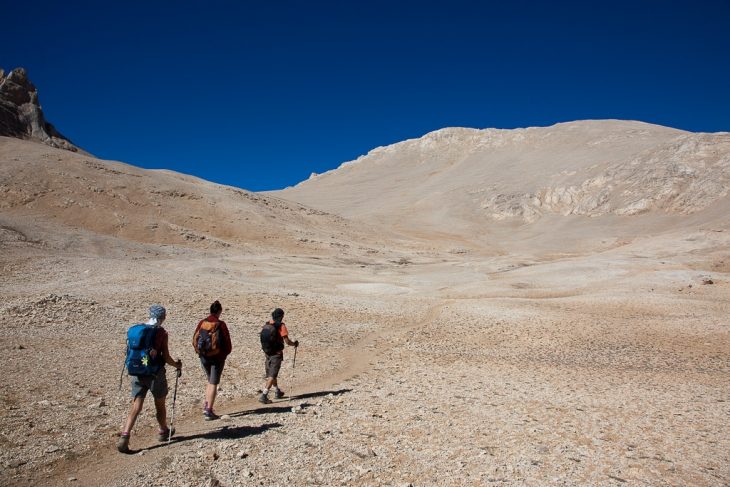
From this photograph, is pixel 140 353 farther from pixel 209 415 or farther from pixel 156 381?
pixel 209 415

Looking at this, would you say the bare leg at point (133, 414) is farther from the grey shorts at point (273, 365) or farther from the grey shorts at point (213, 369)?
the grey shorts at point (273, 365)

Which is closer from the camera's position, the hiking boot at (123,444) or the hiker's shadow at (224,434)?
the hiking boot at (123,444)

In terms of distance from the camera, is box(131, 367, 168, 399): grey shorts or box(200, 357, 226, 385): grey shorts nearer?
box(131, 367, 168, 399): grey shorts

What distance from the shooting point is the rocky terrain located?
6.97 meters

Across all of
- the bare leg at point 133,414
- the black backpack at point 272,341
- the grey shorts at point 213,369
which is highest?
the black backpack at point 272,341

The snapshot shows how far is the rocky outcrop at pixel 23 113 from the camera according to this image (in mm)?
74444

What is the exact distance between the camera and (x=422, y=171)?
16362cm

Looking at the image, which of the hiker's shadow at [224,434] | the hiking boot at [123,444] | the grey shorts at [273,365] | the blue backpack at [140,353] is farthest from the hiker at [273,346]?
the hiking boot at [123,444]

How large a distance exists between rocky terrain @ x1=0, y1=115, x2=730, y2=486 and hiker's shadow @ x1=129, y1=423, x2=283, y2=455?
0.18ft

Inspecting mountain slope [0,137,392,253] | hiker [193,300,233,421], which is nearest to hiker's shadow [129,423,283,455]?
hiker [193,300,233,421]

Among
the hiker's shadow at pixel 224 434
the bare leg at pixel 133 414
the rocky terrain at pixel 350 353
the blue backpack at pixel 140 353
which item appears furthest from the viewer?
the hiker's shadow at pixel 224 434

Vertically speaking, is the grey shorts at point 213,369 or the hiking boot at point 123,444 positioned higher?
the grey shorts at point 213,369

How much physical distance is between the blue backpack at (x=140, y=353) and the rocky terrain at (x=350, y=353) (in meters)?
1.25

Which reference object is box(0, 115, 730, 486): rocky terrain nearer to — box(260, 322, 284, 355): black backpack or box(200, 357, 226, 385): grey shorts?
box(200, 357, 226, 385): grey shorts
